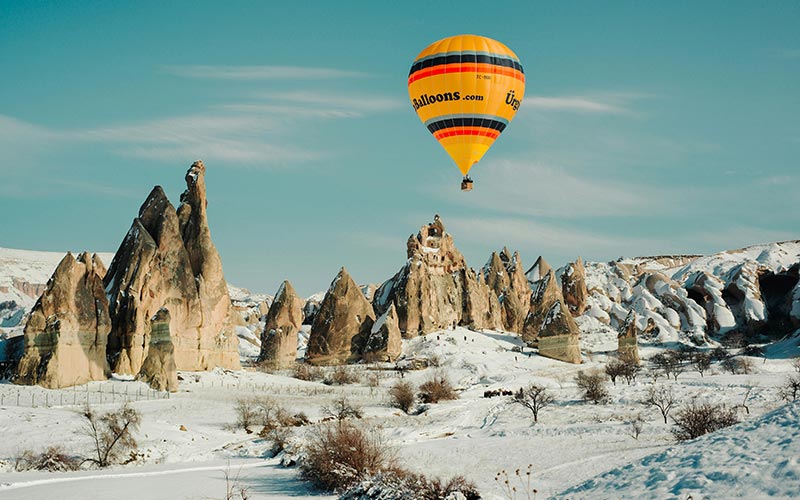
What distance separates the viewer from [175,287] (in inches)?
1949

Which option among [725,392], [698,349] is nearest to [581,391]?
[725,392]

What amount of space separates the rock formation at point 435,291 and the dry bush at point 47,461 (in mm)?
51395

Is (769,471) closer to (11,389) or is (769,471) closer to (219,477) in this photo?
(219,477)

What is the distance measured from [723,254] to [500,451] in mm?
185202

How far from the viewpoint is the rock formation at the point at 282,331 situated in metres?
66.5

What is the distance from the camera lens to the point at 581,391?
164 ft

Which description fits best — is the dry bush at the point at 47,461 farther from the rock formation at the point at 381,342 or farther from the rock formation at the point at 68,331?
the rock formation at the point at 381,342

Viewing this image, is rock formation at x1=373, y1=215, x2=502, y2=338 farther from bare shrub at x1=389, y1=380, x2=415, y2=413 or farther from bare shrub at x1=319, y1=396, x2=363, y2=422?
bare shrub at x1=319, y1=396, x2=363, y2=422

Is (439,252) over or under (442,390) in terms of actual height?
over

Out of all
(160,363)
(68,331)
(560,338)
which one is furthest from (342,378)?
(560,338)

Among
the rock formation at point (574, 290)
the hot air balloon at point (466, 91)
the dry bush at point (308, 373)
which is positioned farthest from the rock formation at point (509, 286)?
the hot air balloon at point (466, 91)

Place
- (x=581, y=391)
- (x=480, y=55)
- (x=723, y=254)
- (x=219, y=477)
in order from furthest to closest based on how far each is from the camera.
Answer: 1. (x=723, y=254)
2. (x=581, y=391)
3. (x=480, y=55)
4. (x=219, y=477)

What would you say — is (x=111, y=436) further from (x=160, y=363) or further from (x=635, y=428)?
(x=635, y=428)

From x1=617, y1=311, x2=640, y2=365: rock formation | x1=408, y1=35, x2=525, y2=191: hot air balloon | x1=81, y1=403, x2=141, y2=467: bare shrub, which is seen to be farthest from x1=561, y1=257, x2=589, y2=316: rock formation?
x1=81, y1=403, x2=141, y2=467: bare shrub
